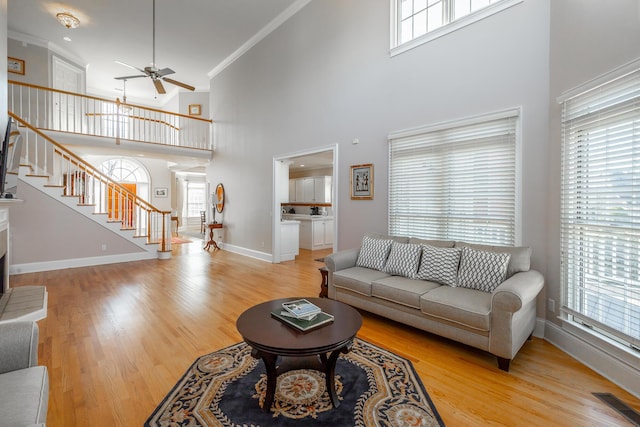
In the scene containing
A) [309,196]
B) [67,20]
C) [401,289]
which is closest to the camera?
[401,289]

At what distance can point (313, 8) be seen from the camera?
555cm

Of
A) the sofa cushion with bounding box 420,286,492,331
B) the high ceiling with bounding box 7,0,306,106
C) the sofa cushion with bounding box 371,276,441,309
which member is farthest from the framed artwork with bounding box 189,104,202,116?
the sofa cushion with bounding box 420,286,492,331

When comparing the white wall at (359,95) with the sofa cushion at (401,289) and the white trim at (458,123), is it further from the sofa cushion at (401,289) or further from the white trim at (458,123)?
the sofa cushion at (401,289)

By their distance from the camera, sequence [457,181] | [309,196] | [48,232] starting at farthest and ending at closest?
[309,196]
[48,232]
[457,181]

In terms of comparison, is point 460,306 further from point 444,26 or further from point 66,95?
point 66,95

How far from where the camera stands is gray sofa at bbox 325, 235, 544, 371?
2.35 meters

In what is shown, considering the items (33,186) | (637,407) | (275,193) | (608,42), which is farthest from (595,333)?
(33,186)

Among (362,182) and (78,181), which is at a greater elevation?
(78,181)

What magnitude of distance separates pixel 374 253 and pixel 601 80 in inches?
103

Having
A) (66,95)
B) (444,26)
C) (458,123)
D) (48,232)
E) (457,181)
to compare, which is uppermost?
(66,95)

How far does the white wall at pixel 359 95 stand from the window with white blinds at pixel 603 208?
277mm

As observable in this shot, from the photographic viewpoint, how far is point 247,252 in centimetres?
732

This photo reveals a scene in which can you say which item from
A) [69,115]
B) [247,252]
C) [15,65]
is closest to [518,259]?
[247,252]

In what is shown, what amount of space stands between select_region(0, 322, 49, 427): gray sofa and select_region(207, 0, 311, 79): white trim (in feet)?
20.8
